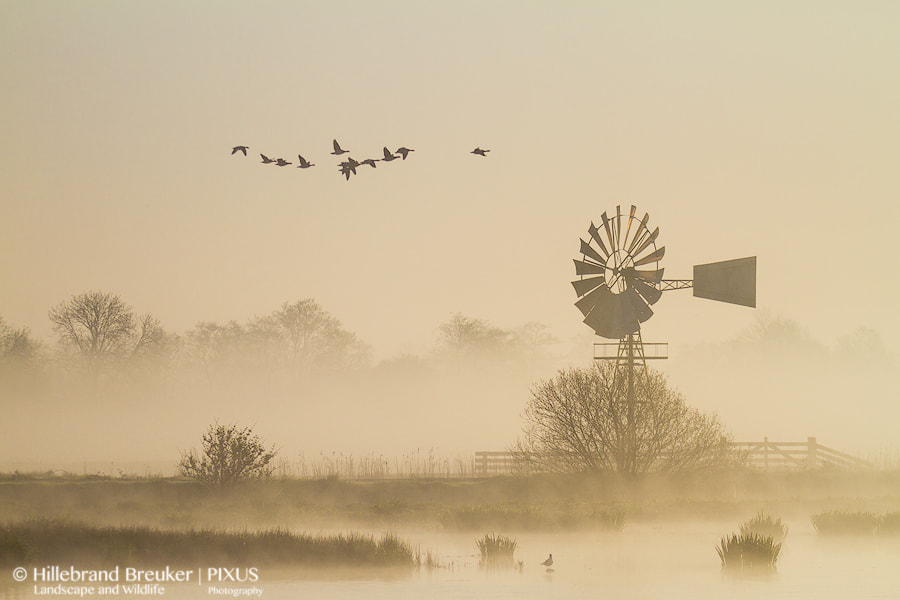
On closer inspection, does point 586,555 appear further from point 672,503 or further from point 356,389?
point 356,389

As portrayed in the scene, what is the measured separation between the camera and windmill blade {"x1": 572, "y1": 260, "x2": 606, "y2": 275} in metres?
41.4

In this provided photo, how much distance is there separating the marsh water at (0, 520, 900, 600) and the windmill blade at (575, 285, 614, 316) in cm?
1015

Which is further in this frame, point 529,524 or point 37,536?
point 529,524

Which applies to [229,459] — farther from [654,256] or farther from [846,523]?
[846,523]

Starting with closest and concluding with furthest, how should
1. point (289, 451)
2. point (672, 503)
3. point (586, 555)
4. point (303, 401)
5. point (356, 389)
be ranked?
1. point (586, 555)
2. point (672, 503)
3. point (289, 451)
4. point (303, 401)
5. point (356, 389)

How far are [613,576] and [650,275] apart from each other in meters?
15.9

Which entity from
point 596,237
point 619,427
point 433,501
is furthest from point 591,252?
point 433,501

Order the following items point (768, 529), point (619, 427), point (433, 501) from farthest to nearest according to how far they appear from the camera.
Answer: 1. point (433, 501)
2. point (619, 427)
3. point (768, 529)

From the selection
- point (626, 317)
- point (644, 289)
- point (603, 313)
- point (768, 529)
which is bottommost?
point (768, 529)

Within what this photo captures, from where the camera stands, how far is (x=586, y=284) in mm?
41375

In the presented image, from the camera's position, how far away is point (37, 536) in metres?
28.2

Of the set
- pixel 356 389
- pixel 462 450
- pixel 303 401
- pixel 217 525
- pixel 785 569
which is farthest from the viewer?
pixel 356 389

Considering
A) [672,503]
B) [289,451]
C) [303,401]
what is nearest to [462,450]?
[289,451]

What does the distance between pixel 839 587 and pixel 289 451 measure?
52835 mm
